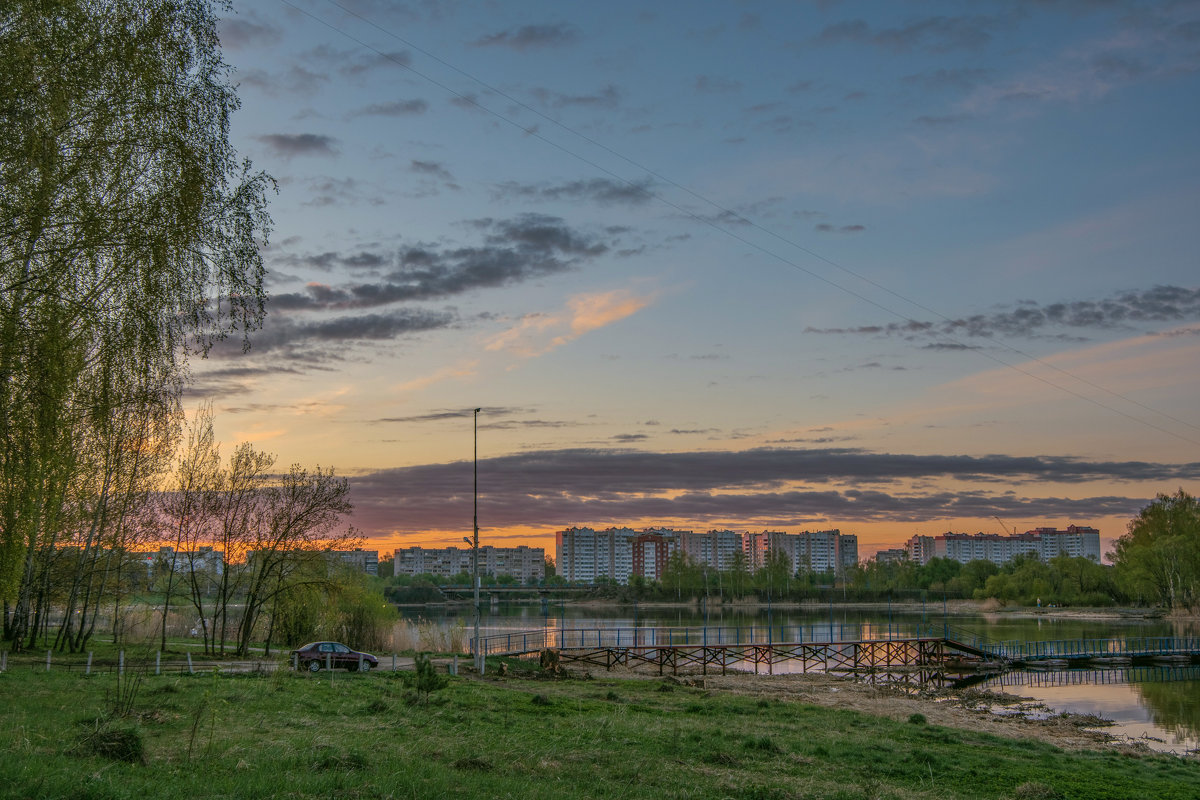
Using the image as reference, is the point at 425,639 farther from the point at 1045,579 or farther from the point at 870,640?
the point at 1045,579

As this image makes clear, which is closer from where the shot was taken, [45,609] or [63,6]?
[63,6]

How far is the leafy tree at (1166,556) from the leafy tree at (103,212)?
129 metres

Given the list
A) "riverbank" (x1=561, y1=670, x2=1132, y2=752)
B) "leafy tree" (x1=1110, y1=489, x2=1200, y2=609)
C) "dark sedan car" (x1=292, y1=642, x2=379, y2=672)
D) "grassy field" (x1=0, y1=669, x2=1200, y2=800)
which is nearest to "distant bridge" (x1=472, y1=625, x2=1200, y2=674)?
"riverbank" (x1=561, y1=670, x2=1132, y2=752)

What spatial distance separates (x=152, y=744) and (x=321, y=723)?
488 centimetres

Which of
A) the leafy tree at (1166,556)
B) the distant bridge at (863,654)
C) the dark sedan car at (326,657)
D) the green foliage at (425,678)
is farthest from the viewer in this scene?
the leafy tree at (1166,556)

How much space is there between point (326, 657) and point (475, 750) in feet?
73.5

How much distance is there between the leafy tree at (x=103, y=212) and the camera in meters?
7.82

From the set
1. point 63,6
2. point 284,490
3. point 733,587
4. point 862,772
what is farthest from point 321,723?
point 733,587

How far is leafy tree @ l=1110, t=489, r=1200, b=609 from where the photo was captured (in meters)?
111

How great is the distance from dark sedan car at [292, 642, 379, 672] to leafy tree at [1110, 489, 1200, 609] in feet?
368

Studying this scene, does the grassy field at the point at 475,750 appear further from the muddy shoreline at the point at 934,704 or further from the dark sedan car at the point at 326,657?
the dark sedan car at the point at 326,657

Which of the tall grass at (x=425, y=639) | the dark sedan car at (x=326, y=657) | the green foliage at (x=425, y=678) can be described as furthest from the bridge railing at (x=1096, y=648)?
the green foliage at (x=425, y=678)

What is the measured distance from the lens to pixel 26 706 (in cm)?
1759

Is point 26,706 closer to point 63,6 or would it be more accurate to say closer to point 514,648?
point 63,6
